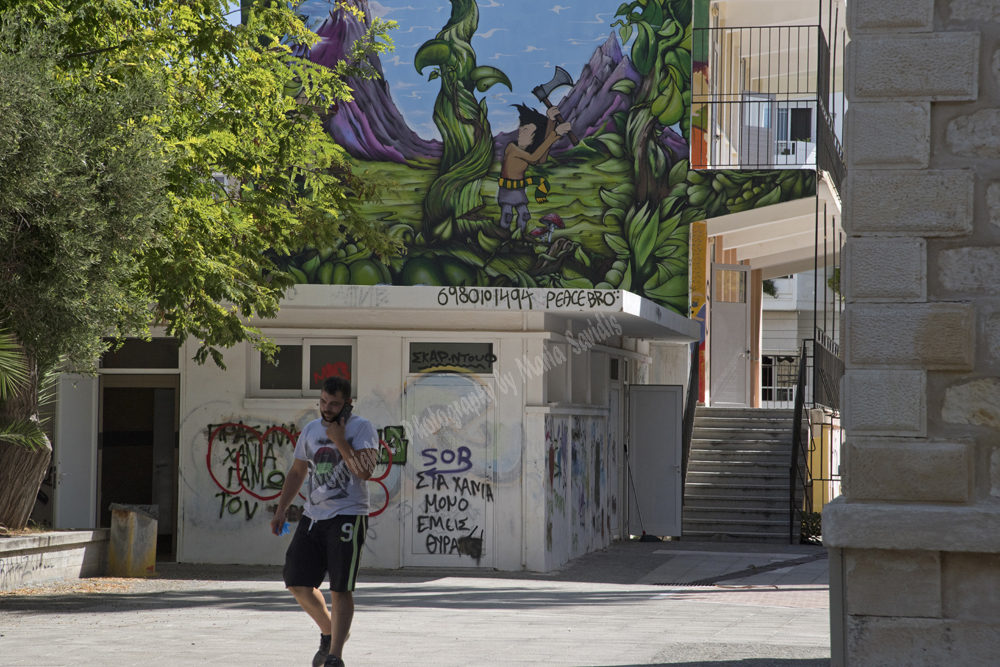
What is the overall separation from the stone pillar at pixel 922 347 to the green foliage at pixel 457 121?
54.4 feet

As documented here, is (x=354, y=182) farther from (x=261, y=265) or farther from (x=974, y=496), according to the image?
(x=974, y=496)

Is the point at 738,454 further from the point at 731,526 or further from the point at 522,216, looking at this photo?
the point at 522,216

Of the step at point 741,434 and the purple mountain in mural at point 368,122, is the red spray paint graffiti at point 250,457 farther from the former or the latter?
the purple mountain in mural at point 368,122

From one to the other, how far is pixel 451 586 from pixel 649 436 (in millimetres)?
6584

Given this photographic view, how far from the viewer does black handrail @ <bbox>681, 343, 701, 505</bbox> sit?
20094 millimetres

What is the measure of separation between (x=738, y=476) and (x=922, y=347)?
48.7 ft

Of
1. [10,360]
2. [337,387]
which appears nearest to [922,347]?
[337,387]

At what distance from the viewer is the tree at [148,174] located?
29.5 feet

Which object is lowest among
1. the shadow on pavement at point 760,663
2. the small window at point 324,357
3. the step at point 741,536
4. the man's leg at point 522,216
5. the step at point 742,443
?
the step at point 741,536

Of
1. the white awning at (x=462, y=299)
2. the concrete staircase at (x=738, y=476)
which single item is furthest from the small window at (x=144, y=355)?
the concrete staircase at (x=738, y=476)

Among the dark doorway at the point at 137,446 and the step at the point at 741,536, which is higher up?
the dark doorway at the point at 137,446

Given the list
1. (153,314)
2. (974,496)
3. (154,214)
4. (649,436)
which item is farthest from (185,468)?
(974,496)

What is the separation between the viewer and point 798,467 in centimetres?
1919

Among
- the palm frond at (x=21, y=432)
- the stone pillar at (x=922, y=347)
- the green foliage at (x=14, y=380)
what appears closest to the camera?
the stone pillar at (x=922, y=347)
